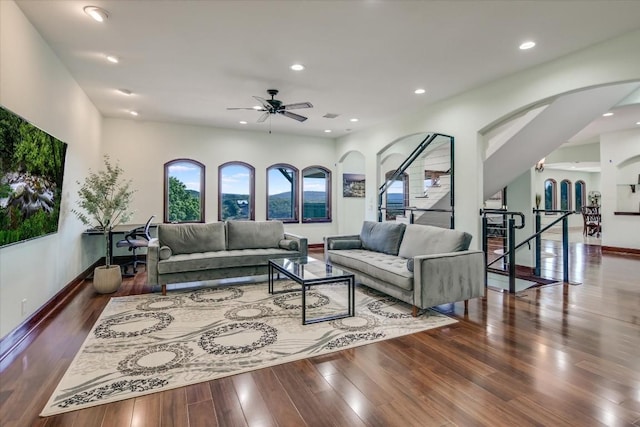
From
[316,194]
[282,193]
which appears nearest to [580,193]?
[316,194]

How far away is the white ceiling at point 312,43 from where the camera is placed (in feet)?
10.3

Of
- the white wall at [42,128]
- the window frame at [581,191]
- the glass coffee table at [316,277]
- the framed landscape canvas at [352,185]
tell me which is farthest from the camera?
the window frame at [581,191]

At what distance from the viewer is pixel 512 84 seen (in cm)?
473

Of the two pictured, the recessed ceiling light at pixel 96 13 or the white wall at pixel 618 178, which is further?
the white wall at pixel 618 178

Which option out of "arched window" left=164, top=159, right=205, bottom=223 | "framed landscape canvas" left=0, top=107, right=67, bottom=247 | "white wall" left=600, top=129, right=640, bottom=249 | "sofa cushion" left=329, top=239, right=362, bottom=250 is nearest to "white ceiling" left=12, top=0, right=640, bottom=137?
"framed landscape canvas" left=0, top=107, right=67, bottom=247

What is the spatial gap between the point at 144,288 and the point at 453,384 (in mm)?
4510

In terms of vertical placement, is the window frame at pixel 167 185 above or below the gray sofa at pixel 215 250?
above

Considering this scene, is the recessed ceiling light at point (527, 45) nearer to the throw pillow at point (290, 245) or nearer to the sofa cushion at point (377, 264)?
the sofa cushion at point (377, 264)

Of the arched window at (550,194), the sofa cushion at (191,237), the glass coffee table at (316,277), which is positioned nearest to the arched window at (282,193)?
the sofa cushion at (191,237)

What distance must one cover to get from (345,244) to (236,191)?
3.92 meters

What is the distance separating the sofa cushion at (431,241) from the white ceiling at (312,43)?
7.22ft

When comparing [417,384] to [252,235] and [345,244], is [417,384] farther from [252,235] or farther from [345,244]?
[252,235]

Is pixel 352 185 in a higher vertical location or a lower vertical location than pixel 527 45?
lower

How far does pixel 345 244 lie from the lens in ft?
18.5
